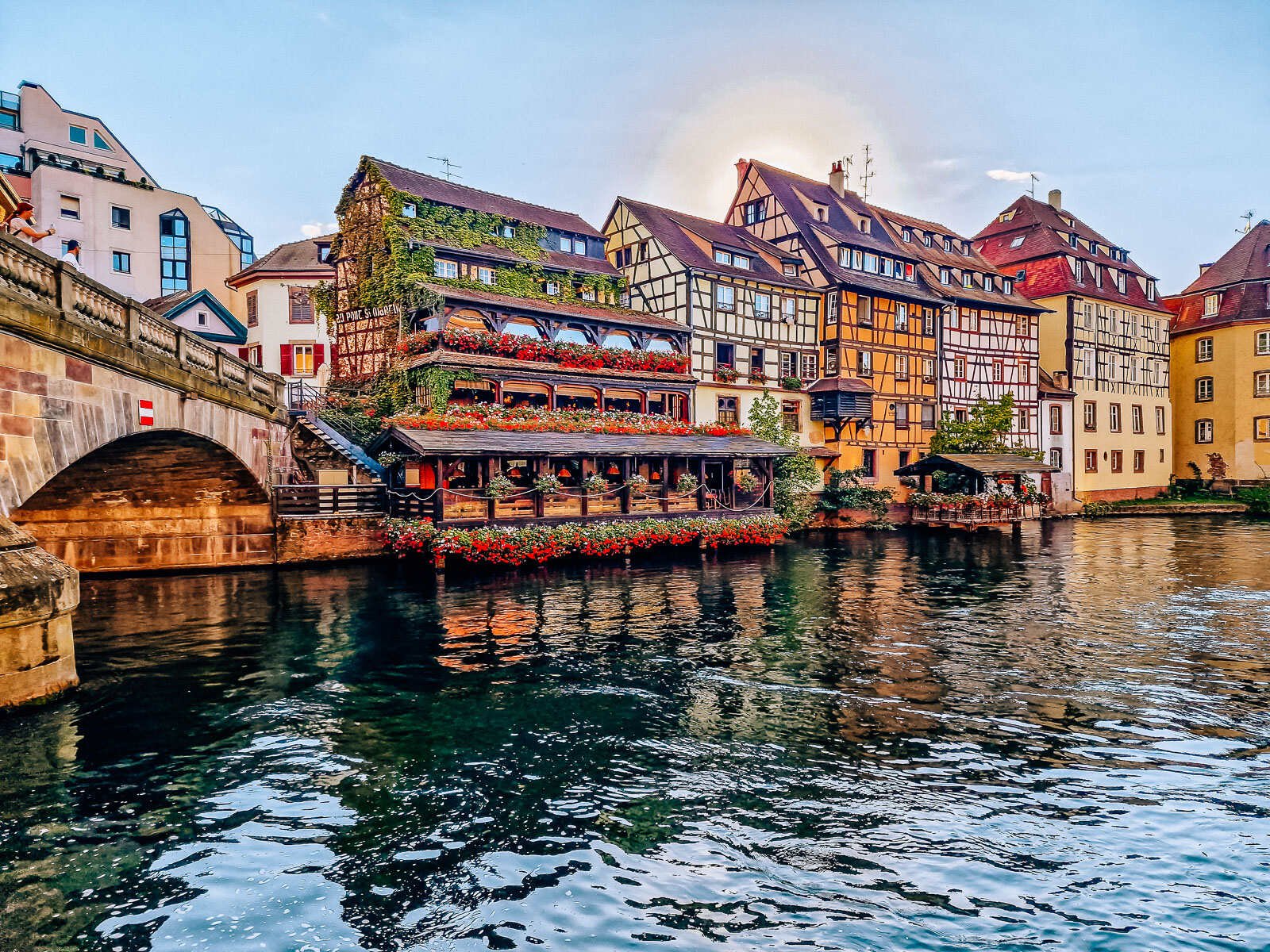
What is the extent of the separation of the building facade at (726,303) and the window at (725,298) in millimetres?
41

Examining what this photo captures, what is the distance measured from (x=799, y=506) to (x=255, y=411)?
25.8 meters

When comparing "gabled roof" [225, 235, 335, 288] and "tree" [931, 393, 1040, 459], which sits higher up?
"gabled roof" [225, 235, 335, 288]

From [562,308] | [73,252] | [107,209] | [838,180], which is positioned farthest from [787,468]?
[107,209]

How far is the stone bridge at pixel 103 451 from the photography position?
9.83 meters

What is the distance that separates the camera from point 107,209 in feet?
151

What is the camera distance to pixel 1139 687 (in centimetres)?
1246

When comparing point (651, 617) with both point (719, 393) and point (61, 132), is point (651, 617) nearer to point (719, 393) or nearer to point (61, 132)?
point (719, 393)

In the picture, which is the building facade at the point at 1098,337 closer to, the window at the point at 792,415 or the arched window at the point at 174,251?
the window at the point at 792,415

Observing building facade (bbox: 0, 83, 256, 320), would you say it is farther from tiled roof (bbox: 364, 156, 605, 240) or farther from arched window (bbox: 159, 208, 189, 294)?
tiled roof (bbox: 364, 156, 605, 240)

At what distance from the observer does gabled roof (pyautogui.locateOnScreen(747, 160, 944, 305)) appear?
43969 mm

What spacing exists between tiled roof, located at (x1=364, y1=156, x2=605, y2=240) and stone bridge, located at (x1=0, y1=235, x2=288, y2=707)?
1249 centimetres

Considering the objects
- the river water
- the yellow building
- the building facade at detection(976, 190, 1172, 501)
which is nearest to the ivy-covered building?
the river water

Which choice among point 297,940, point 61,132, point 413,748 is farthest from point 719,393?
point 61,132

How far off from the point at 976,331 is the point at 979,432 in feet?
28.1
